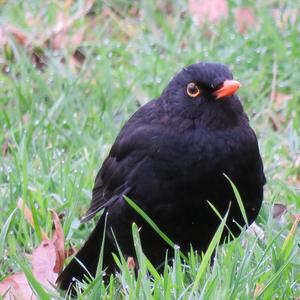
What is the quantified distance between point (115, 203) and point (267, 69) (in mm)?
2221

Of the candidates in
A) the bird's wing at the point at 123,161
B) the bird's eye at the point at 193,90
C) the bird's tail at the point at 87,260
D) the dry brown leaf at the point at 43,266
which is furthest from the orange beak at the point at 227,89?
the dry brown leaf at the point at 43,266

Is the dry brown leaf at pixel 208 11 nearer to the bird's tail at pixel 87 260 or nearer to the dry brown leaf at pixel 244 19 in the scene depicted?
the dry brown leaf at pixel 244 19

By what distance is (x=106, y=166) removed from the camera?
4996 mm

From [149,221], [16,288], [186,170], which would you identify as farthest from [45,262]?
[186,170]

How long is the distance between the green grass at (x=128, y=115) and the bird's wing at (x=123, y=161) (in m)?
0.17

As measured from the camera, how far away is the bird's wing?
4670mm

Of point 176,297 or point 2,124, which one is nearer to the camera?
point 176,297

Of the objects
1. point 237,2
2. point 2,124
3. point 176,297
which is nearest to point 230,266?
point 176,297

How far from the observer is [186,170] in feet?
14.6

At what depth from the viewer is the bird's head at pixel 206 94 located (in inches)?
180

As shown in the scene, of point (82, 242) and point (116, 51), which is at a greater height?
point (116, 51)

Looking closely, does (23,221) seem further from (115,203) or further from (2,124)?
(2,124)

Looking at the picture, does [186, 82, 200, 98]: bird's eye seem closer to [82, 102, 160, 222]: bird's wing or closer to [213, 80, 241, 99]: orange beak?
[213, 80, 241, 99]: orange beak

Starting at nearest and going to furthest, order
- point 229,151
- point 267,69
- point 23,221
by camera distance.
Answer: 1. point 229,151
2. point 23,221
3. point 267,69
